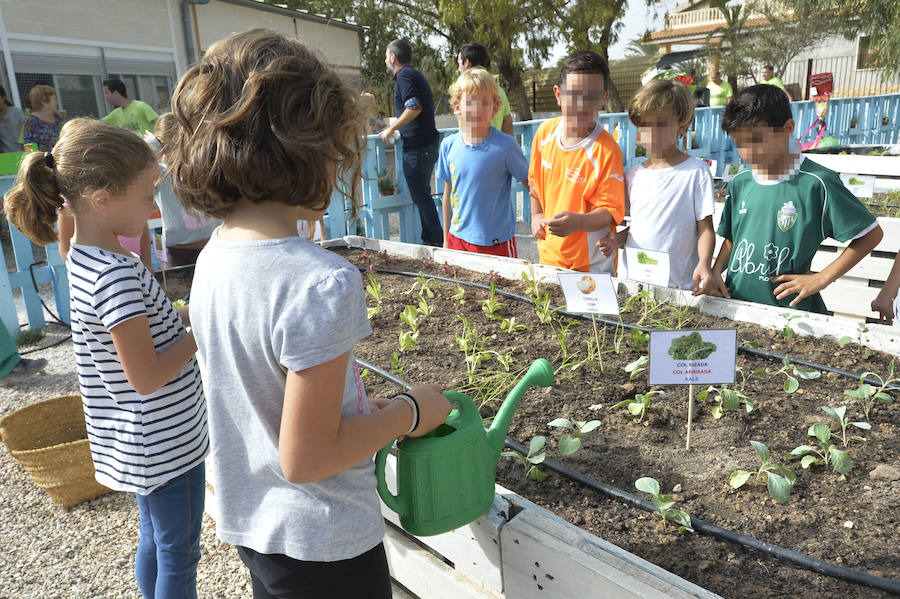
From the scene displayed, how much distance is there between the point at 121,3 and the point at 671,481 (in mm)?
12461

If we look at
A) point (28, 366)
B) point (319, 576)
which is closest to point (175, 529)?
point (319, 576)

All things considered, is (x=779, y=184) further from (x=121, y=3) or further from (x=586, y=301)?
(x=121, y=3)

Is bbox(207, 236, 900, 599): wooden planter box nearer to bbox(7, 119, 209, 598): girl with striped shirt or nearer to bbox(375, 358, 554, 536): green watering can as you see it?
bbox(375, 358, 554, 536): green watering can

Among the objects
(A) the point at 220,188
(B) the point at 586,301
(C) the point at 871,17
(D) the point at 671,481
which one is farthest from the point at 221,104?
(C) the point at 871,17

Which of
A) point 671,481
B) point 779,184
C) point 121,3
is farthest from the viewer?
point 121,3

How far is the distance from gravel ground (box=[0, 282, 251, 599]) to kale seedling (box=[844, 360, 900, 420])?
1.95 meters

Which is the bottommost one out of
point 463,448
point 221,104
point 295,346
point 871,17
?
point 463,448

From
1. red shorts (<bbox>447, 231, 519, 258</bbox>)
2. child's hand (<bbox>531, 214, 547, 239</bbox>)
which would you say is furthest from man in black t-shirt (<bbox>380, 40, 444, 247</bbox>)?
child's hand (<bbox>531, 214, 547, 239</bbox>)

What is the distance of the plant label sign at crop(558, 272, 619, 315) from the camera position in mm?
1984

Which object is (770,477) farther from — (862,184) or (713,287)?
(862,184)

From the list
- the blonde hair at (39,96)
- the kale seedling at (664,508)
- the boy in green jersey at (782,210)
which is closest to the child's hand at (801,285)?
the boy in green jersey at (782,210)

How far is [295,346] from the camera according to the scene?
86 centimetres

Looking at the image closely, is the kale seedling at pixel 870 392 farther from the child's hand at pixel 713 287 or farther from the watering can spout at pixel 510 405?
the watering can spout at pixel 510 405

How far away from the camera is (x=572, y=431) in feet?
5.79
